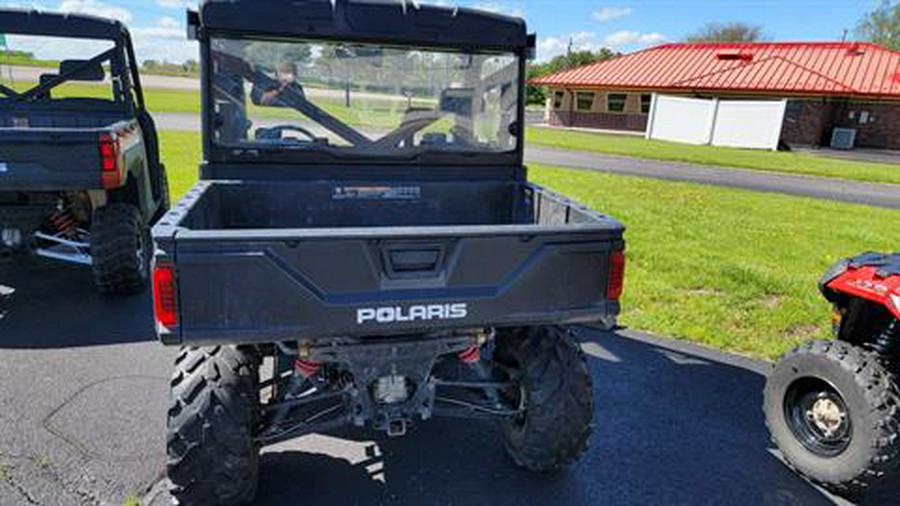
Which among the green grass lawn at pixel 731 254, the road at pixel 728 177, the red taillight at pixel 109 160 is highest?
the red taillight at pixel 109 160

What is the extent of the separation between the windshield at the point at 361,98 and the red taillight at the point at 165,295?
4.91 feet

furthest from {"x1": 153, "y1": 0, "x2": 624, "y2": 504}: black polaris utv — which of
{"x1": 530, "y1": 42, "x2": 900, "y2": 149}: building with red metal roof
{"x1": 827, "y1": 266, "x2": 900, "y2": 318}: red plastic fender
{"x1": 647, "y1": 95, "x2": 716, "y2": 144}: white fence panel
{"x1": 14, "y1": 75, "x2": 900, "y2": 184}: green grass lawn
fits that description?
{"x1": 530, "y1": 42, "x2": 900, "y2": 149}: building with red metal roof

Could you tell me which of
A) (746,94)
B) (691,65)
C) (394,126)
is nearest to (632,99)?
(691,65)

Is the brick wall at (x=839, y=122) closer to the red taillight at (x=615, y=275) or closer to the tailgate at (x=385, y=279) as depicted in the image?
the red taillight at (x=615, y=275)

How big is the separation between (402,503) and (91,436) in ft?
5.80

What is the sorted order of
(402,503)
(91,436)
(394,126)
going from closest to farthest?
(402,503) → (91,436) → (394,126)

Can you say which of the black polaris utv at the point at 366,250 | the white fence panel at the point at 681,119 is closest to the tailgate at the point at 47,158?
the black polaris utv at the point at 366,250

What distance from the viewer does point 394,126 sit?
4.03m

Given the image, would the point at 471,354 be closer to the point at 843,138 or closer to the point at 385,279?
the point at 385,279

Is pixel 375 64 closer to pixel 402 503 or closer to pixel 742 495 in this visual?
pixel 402 503

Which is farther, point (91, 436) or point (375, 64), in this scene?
point (375, 64)

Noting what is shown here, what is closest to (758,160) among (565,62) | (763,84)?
(763,84)

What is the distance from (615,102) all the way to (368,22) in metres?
34.1

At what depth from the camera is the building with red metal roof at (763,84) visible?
2880 centimetres
